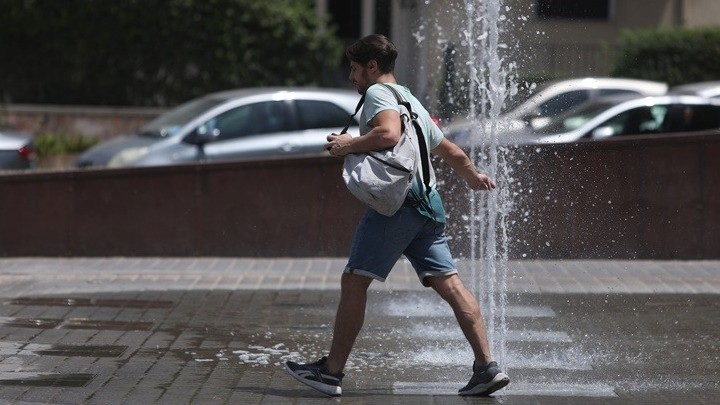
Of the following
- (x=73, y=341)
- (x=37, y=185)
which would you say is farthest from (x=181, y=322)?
(x=37, y=185)

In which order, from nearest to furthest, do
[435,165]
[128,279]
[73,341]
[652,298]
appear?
[73,341] < [652,298] < [128,279] < [435,165]

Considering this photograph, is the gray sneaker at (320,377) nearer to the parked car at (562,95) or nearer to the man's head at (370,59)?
the man's head at (370,59)

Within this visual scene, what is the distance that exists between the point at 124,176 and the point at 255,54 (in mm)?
10495

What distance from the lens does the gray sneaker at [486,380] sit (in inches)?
247

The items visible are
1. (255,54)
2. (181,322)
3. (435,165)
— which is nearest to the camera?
(181,322)

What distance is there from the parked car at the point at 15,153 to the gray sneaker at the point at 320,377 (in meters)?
10.3

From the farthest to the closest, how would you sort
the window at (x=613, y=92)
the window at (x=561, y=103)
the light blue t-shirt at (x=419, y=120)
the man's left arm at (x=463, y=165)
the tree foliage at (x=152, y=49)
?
the tree foliage at (x=152, y=49), the window at (x=613, y=92), the window at (x=561, y=103), the man's left arm at (x=463, y=165), the light blue t-shirt at (x=419, y=120)

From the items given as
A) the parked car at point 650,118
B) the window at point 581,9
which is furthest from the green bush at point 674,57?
the parked car at point 650,118

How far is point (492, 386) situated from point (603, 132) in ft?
28.6

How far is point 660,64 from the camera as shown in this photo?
2278 cm

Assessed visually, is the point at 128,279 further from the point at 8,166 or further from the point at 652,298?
the point at 8,166

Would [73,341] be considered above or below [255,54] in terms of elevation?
below

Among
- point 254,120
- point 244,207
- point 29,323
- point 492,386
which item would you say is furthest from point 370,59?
point 254,120

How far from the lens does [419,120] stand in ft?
21.0
